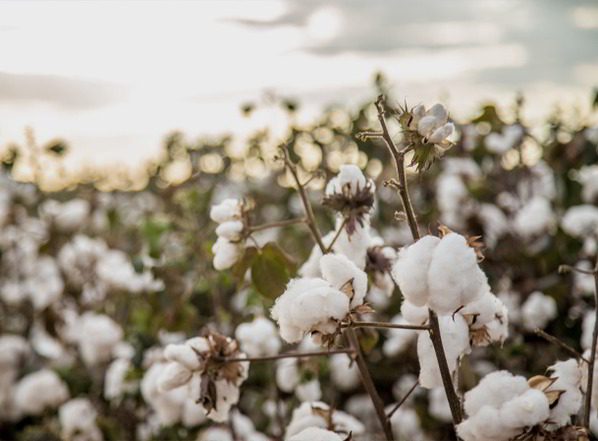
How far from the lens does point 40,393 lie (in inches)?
77.7

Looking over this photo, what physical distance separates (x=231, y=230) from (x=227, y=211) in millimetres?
30

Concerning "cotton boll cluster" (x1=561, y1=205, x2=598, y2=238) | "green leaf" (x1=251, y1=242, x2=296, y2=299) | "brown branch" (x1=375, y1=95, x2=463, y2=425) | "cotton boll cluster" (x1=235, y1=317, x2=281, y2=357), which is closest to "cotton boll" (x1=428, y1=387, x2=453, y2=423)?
"cotton boll cluster" (x1=561, y1=205, x2=598, y2=238)

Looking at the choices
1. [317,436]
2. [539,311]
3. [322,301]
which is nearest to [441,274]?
[322,301]

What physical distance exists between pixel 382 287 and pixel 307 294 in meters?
0.28

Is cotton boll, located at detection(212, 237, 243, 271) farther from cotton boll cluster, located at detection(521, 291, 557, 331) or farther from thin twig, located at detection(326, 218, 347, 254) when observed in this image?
cotton boll cluster, located at detection(521, 291, 557, 331)

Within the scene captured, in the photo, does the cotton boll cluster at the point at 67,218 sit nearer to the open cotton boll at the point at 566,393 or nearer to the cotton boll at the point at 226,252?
the cotton boll at the point at 226,252

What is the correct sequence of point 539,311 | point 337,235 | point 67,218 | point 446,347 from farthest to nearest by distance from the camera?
point 67,218 → point 539,311 → point 337,235 → point 446,347

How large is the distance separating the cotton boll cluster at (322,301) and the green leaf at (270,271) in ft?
0.47

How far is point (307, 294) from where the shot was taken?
26.0 inches

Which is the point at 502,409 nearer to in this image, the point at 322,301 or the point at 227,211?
the point at 322,301

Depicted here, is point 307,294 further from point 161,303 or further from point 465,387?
point 465,387

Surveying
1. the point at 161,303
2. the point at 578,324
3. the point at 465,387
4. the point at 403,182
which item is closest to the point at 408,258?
the point at 403,182

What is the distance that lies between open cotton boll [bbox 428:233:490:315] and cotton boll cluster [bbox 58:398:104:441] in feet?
4.47

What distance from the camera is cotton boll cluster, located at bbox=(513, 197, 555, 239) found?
201cm
